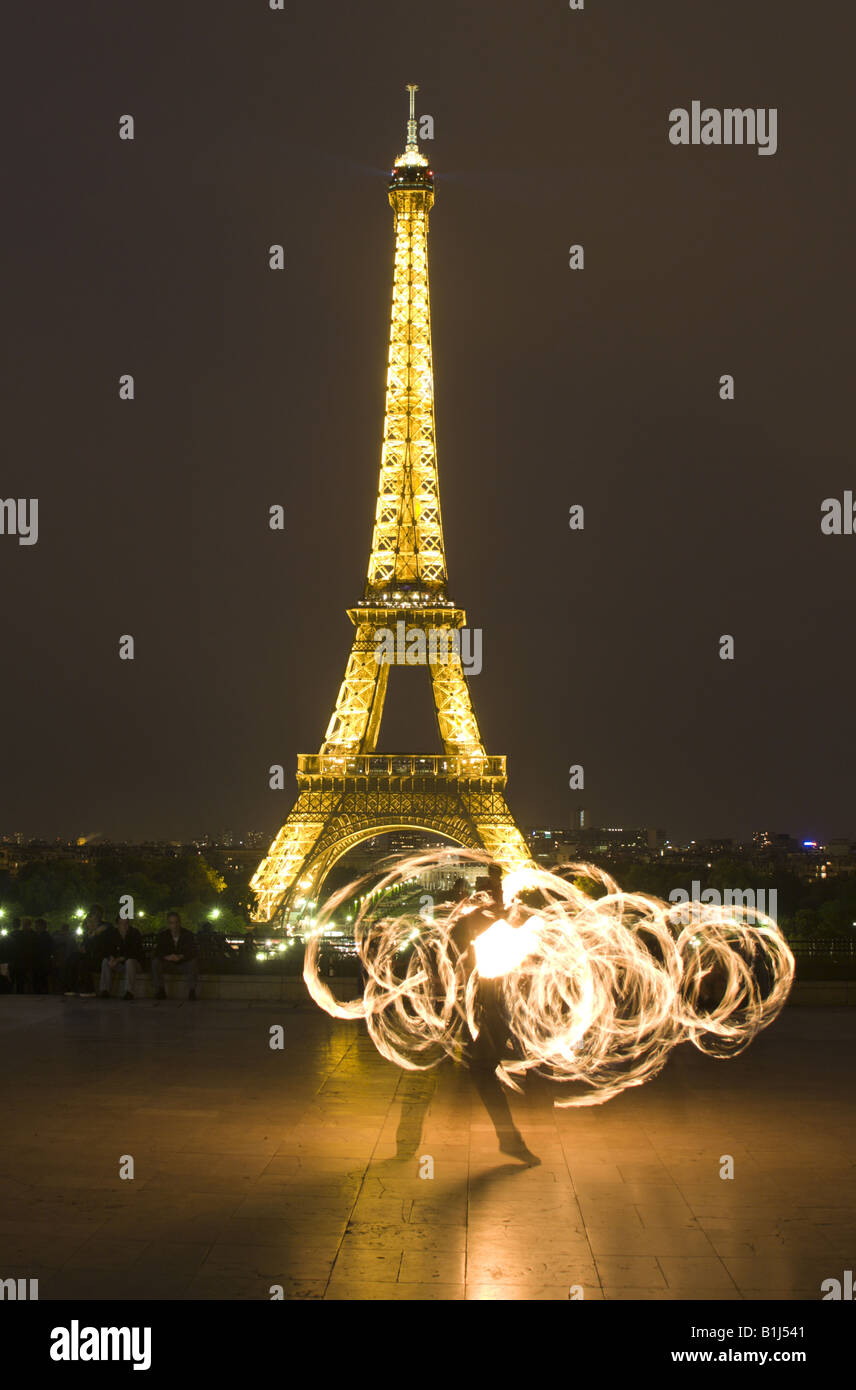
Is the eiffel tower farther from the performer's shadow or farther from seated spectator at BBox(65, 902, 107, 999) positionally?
the performer's shadow

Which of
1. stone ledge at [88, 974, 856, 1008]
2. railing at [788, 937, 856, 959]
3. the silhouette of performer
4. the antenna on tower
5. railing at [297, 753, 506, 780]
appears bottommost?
stone ledge at [88, 974, 856, 1008]

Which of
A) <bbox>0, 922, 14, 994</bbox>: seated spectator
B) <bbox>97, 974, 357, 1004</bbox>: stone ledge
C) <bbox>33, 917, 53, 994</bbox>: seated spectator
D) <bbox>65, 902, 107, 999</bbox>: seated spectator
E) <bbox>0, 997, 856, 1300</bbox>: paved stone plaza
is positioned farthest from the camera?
<bbox>0, 922, 14, 994</bbox>: seated spectator

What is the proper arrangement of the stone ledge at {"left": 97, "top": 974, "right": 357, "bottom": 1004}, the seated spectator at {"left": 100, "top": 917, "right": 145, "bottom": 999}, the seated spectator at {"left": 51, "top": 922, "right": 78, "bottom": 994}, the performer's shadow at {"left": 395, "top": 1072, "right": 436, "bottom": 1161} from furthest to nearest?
the seated spectator at {"left": 51, "top": 922, "right": 78, "bottom": 994}
the stone ledge at {"left": 97, "top": 974, "right": 357, "bottom": 1004}
the seated spectator at {"left": 100, "top": 917, "right": 145, "bottom": 999}
the performer's shadow at {"left": 395, "top": 1072, "right": 436, "bottom": 1161}

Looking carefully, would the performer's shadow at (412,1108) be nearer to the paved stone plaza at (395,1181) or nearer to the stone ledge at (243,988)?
the paved stone plaza at (395,1181)

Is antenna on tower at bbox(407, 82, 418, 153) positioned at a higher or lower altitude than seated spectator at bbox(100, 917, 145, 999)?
higher

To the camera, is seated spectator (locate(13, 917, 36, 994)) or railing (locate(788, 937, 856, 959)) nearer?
seated spectator (locate(13, 917, 36, 994))

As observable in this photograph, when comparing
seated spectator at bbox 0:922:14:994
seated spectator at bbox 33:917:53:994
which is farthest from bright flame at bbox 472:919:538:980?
seated spectator at bbox 0:922:14:994

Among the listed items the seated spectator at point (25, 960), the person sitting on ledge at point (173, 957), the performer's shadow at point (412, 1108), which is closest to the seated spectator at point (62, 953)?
the seated spectator at point (25, 960)
